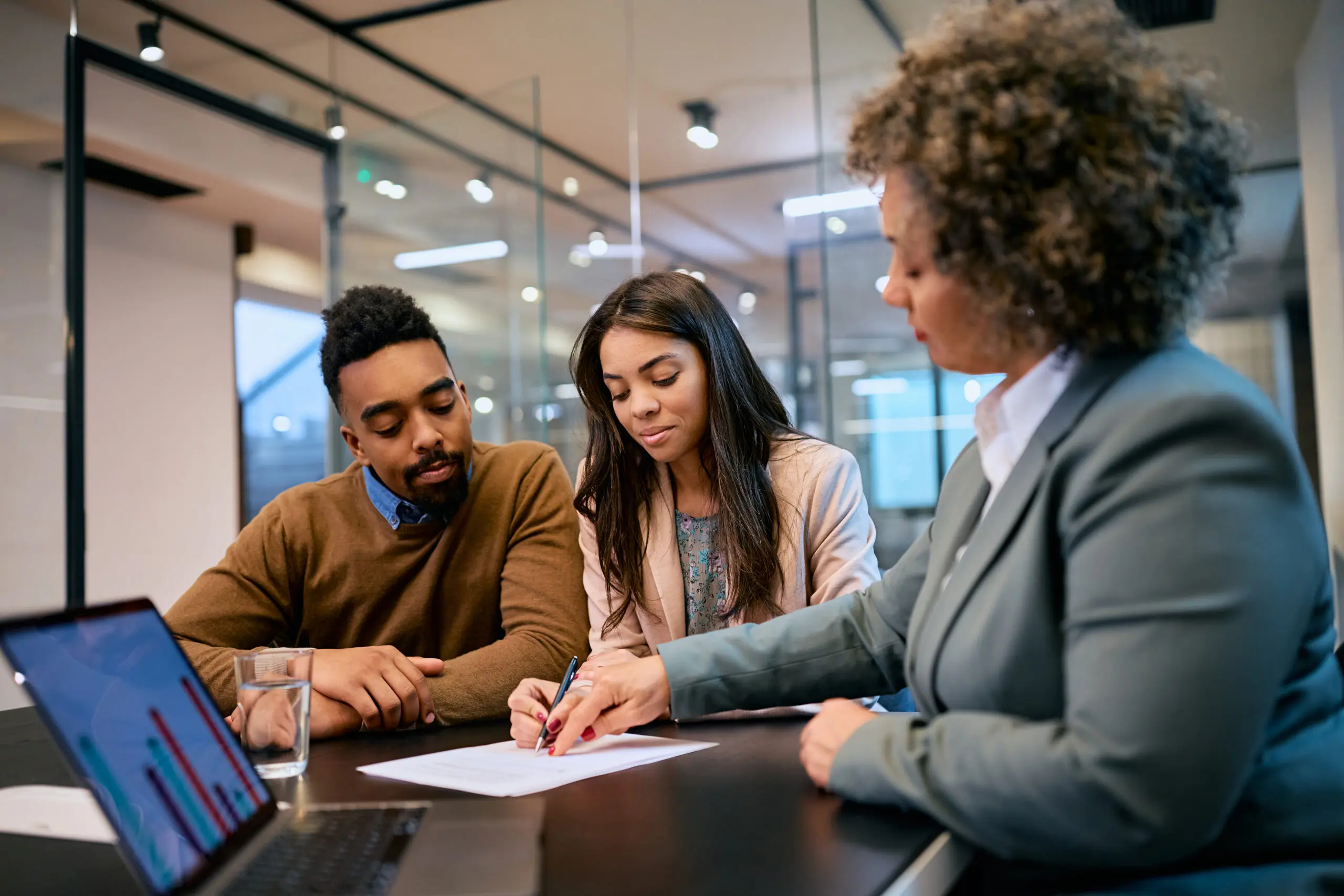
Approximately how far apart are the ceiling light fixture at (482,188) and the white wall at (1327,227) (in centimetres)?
275

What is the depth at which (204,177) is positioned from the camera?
15.1ft

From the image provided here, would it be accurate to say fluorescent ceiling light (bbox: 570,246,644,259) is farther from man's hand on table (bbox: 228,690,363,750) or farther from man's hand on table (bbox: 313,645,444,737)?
man's hand on table (bbox: 228,690,363,750)

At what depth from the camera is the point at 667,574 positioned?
1.70m

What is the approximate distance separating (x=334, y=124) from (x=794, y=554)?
349 centimetres

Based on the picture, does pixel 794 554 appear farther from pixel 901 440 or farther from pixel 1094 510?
pixel 901 440

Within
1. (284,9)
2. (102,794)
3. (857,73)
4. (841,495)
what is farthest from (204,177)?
(102,794)

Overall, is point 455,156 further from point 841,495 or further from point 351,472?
point 841,495

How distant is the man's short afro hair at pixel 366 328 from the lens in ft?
5.69

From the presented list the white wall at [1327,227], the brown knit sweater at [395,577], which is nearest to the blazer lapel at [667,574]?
the brown knit sweater at [395,577]

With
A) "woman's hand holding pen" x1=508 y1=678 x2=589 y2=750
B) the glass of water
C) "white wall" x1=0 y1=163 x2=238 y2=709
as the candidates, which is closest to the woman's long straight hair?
"woman's hand holding pen" x1=508 y1=678 x2=589 y2=750

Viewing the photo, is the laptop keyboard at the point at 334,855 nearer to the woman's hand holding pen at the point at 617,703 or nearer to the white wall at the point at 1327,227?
the woman's hand holding pen at the point at 617,703

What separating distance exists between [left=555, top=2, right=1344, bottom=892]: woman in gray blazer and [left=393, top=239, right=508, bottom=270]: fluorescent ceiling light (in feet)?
10.5

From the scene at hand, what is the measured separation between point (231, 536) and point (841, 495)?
4740mm

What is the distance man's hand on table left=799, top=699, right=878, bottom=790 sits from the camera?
912 millimetres
